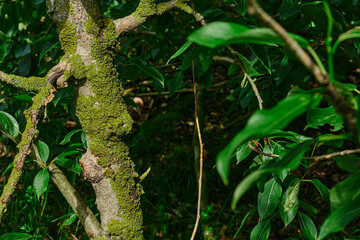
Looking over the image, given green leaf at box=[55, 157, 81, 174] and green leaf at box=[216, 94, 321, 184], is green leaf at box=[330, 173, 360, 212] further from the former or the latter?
green leaf at box=[55, 157, 81, 174]

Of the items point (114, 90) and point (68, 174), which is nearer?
point (114, 90)

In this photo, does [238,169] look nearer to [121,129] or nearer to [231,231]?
[231,231]

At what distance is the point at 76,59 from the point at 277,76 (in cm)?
70

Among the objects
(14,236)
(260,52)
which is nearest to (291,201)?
(260,52)

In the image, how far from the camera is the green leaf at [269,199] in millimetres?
919

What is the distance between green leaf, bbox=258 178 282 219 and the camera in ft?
3.02

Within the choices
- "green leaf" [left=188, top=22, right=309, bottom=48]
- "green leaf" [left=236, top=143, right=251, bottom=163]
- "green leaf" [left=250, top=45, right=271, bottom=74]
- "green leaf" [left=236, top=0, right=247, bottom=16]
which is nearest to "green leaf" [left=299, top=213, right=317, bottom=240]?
"green leaf" [left=236, top=143, right=251, bottom=163]

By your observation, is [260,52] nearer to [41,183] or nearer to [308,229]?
[308,229]

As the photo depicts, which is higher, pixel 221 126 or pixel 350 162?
pixel 350 162

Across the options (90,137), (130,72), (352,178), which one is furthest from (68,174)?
(352,178)

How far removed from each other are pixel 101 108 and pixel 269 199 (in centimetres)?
47

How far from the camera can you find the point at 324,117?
83 cm

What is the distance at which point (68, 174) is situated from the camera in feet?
6.00

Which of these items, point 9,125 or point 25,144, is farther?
point 9,125
